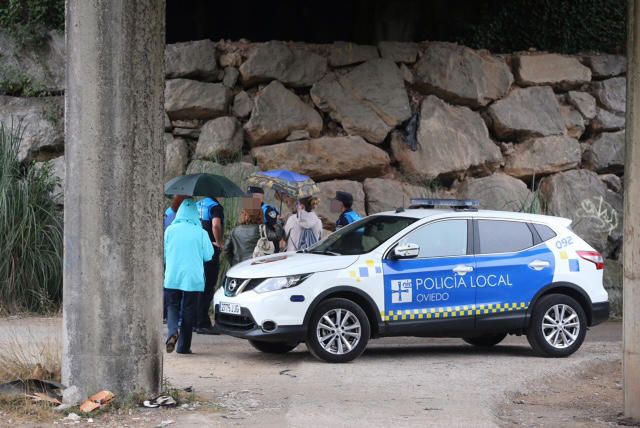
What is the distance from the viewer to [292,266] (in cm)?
1170

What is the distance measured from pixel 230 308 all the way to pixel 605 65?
36.9 ft

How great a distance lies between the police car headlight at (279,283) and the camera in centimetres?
1151

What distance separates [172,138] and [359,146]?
3216 mm

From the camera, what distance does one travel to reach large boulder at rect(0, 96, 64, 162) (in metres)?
17.6

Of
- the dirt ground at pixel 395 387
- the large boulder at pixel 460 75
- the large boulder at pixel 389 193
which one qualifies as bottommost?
the dirt ground at pixel 395 387

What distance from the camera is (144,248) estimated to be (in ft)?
29.4

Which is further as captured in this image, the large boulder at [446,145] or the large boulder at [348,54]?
the large boulder at [348,54]

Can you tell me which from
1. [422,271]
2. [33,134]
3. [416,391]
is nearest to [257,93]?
[33,134]

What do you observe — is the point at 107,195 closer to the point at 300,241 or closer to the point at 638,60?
the point at 638,60

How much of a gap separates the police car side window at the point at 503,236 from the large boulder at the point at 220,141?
6.61 m

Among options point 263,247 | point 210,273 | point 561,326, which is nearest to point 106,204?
point 210,273

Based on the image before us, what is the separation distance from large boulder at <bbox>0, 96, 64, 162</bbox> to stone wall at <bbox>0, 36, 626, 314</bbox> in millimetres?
27

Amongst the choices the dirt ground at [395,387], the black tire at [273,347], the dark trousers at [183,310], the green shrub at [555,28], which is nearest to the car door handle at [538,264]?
the dirt ground at [395,387]

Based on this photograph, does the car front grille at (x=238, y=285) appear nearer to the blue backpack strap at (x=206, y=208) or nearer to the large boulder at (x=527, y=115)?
the blue backpack strap at (x=206, y=208)
